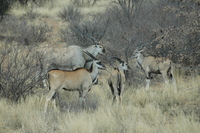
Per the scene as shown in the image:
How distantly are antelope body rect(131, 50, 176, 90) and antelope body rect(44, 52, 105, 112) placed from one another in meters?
2.68

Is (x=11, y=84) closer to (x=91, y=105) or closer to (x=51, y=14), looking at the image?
(x=91, y=105)

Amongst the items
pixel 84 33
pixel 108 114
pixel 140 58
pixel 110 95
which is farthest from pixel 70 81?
pixel 84 33

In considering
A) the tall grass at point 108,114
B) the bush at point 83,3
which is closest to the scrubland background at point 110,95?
the tall grass at point 108,114

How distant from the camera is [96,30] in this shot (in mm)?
14977

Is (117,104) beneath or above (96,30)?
beneath

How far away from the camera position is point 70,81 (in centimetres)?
812

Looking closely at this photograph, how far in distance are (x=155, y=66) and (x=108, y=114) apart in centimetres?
411

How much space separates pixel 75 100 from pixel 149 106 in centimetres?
173

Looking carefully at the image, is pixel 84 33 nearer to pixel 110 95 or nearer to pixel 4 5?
pixel 110 95

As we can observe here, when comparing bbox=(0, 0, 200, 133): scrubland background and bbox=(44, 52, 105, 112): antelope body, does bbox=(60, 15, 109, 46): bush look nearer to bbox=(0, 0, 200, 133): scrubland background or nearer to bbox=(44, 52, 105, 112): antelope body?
bbox=(0, 0, 200, 133): scrubland background

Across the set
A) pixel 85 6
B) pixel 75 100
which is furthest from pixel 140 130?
pixel 85 6

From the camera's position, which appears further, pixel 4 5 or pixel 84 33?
pixel 4 5

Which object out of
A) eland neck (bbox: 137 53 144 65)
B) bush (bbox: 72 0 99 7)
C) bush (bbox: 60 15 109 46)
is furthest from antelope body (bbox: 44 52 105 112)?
bush (bbox: 72 0 99 7)

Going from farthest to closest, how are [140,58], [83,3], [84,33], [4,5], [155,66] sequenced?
1. [83,3]
2. [4,5]
3. [84,33]
4. [140,58]
5. [155,66]
